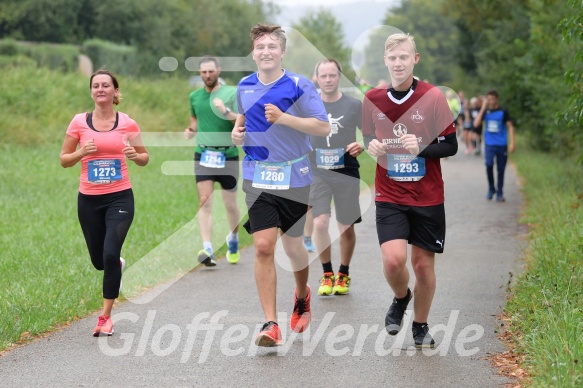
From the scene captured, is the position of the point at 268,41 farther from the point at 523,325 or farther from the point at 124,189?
the point at 523,325

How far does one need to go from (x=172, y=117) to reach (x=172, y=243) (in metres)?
21.8

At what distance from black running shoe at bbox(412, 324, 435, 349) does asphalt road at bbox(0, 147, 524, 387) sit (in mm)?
66

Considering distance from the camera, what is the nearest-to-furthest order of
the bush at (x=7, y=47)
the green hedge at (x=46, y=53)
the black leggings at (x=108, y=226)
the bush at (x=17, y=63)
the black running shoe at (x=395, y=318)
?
the black running shoe at (x=395, y=318) < the black leggings at (x=108, y=226) < the bush at (x=17, y=63) < the green hedge at (x=46, y=53) < the bush at (x=7, y=47)

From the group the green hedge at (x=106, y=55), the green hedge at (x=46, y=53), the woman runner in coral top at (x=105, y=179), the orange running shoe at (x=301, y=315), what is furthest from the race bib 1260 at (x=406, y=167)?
the green hedge at (x=106, y=55)

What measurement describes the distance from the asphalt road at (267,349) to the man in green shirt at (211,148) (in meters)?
0.50

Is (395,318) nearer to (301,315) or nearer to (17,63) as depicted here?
(301,315)

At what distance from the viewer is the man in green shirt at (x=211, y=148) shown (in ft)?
35.2

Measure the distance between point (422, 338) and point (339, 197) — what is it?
2540 millimetres

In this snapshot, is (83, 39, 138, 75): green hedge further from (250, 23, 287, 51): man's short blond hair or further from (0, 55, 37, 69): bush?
(250, 23, 287, 51): man's short blond hair

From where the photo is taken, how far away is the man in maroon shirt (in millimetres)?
6559

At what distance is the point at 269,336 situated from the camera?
6531 mm

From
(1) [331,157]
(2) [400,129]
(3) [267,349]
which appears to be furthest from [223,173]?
(2) [400,129]

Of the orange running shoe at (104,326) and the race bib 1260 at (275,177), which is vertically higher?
the race bib 1260 at (275,177)

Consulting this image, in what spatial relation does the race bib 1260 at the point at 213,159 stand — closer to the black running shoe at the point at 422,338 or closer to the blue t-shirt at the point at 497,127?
the black running shoe at the point at 422,338
